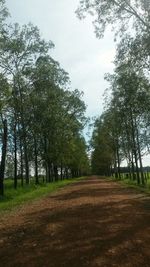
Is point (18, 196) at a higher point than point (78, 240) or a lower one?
higher

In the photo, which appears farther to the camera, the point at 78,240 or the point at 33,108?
the point at 33,108

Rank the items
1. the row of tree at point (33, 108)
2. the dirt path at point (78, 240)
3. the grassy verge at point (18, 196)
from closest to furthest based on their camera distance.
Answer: the dirt path at point (78, 240) → the grassy verge at point (18, 196) → the row of tree at point (33, 108)

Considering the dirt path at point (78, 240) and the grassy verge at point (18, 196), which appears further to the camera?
the grassy verge at point (18, 196)

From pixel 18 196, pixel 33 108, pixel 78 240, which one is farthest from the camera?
pixel 33 108

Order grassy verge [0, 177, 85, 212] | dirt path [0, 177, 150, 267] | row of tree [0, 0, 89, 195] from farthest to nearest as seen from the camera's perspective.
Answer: row of tree [0, 0, 89, 195], grassy verge [0, 177, 85, 212], dirt path [0, 177, 150, 267]

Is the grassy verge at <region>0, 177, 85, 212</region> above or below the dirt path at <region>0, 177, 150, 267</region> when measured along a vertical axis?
above

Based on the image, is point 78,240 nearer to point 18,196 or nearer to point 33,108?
point 18,196

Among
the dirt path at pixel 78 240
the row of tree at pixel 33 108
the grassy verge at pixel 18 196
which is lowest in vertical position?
the dirt path at pixel 78 240

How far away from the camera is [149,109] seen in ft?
107

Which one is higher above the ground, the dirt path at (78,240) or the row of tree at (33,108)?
the row of tree at (33,108)

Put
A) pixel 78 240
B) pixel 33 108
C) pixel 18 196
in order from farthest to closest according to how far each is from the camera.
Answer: pixel 33 108, pixel 18 196, pixel 78 240

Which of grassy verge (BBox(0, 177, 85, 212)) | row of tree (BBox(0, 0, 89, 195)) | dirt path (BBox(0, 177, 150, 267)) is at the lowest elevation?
dirt path (BBox(0, 177, 150, 267))

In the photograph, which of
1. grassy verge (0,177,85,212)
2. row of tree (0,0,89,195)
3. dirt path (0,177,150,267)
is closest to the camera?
dirt path (0,177,150,267)

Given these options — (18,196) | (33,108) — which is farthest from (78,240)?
(33,108)
